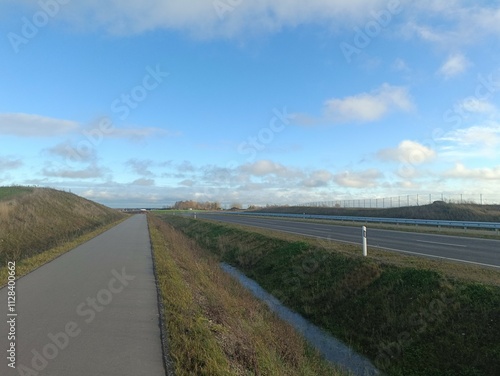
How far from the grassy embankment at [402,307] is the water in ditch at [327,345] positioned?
236mm

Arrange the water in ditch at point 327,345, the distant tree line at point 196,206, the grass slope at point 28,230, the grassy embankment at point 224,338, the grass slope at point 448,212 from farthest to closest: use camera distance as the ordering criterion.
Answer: the distant tree line at point 196,206, the grass slope at point 448,212, the grass slope at point 28,230, the water in ditch at point 327,345, the grassy embankment at point 224,338

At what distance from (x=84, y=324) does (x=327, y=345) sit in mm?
5608

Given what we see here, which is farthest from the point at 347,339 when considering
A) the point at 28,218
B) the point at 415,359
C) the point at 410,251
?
the point at 28,218

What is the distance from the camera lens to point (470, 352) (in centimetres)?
736

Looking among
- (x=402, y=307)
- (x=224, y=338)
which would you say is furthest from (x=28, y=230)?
(x=402, y=307)

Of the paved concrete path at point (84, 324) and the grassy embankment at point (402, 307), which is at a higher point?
the paved concrete path at point (84, 324)

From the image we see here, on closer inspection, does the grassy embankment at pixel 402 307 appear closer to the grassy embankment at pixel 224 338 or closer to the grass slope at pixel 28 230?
the grassy embankment at pixel 224 338

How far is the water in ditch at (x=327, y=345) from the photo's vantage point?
27.1 ft

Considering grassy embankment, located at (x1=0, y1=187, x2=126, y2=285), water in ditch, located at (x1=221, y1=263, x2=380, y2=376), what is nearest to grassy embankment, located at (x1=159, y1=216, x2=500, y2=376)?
water in ditch, located at (x1=221, y1=263, x2=380, y2=376)

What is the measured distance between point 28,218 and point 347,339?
2401 centimetres

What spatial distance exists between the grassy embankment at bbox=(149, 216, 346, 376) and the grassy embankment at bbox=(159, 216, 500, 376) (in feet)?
5.81

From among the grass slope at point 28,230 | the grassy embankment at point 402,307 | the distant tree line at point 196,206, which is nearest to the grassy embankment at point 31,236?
the grass slope at point 28,230

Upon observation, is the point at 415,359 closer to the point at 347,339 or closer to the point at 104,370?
the point at 347,339

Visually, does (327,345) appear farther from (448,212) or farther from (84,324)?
(448,212)
